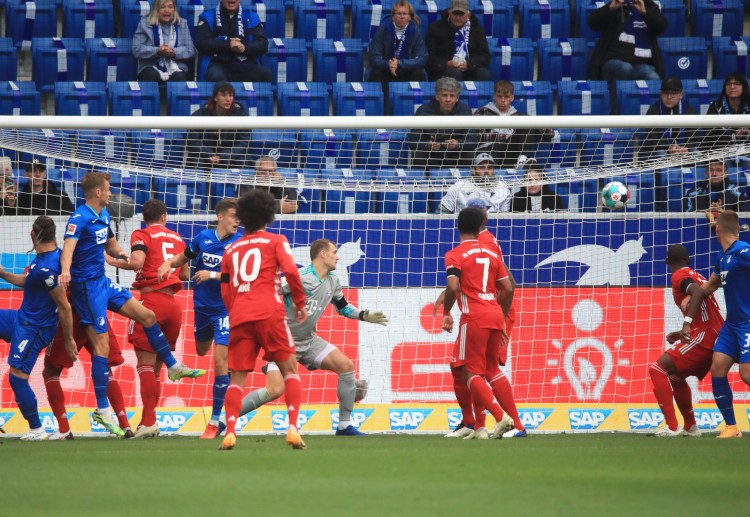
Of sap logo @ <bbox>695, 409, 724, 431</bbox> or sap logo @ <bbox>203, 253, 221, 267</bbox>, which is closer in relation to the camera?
sap logo @ <bbox>203, 253, 221, 267</bbox>

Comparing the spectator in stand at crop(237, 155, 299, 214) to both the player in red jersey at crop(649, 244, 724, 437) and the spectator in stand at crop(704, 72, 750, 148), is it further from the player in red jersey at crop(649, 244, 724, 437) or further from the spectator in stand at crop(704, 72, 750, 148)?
the spectator in stand at crop(704, 72, 750, 148)

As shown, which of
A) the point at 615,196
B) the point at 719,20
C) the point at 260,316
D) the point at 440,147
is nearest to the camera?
the point at 260,316

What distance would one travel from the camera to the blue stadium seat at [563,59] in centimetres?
1666

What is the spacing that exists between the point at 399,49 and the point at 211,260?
6.27 m

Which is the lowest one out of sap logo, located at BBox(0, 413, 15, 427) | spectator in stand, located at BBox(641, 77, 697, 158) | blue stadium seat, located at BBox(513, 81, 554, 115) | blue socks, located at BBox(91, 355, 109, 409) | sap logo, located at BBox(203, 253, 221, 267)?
sap logo, located at BBox(0, 413, 15, 427)

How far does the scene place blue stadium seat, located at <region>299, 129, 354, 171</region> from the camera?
13656 millimetres

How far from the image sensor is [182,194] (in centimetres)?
1302

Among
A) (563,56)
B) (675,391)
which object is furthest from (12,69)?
(675,391)

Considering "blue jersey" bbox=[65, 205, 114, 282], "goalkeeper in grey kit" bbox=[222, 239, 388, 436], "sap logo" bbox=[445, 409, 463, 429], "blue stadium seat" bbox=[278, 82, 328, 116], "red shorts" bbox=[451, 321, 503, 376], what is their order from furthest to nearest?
"blue stadium seat" bbox=[278, 82, 328, 116], "sap logo" bbox=[445, 409, 463, 429], "goalkeeper in grey kit" bbox=[222, 239, 388, 436], "blue jersey" bbox=[65, 205, 114, 282], "red shorts" bbox=[451, 321, 503, 376]

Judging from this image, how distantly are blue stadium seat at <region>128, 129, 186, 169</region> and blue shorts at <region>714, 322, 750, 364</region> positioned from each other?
622 centimetres

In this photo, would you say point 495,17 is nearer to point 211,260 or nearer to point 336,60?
point 336,60

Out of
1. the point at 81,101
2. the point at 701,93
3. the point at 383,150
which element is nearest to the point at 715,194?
the point at 701,93

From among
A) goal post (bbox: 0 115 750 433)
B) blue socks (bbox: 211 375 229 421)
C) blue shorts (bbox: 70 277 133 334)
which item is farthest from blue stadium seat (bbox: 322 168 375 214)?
blue shorts (bbox: 70 277 133 334)

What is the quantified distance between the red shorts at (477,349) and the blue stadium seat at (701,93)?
294 inches
